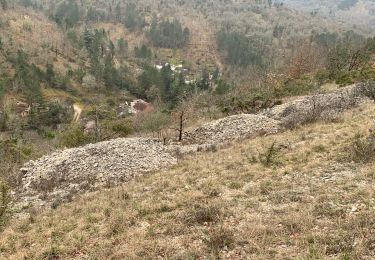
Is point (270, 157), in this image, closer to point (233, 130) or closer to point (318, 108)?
point (233, 130)

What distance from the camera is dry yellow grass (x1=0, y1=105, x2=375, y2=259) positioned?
28.0 feet

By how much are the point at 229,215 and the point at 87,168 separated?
1023 centimetres

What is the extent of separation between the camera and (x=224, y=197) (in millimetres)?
12180

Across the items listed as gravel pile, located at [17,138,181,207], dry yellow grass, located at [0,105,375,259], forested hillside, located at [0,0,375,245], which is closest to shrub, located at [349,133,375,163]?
dry yellow grass, located at [0,105,375,259]

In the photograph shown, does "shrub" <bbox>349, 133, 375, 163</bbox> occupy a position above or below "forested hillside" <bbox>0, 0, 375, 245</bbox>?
above

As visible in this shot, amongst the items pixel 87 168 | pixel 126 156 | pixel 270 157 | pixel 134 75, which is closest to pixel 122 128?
pixel 126 156

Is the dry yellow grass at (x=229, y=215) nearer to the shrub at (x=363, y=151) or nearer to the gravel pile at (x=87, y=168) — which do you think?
the shrub at (x=363, y=151)

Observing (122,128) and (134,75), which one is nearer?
(122,128)

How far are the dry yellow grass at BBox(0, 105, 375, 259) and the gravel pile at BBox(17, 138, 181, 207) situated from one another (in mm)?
1469

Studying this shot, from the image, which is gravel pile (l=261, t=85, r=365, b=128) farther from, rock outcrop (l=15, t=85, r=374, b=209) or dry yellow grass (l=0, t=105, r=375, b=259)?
dry yellow grass (l=0, t=105, r=375, b=259)

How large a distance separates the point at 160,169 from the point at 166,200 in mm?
5588

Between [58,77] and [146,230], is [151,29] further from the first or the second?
[146,230]

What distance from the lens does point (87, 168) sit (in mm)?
18953

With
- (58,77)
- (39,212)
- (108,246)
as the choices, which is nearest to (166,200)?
(108,246)
